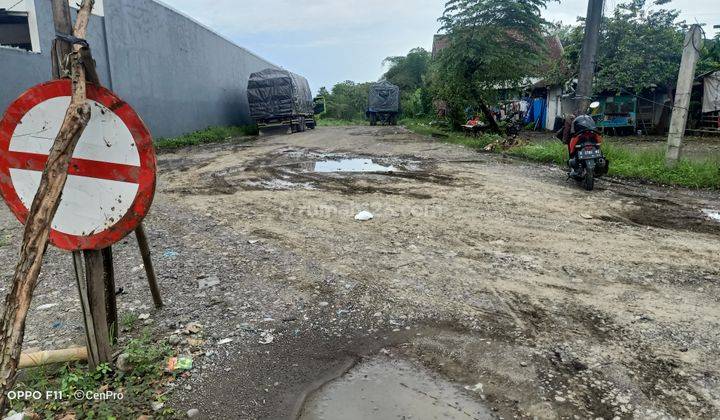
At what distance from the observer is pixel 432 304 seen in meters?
3.44

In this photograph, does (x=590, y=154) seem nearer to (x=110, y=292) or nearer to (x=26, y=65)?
(x=110, y=292)

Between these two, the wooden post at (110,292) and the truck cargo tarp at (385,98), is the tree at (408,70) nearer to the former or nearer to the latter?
the truck cargo tarp at (385,98)

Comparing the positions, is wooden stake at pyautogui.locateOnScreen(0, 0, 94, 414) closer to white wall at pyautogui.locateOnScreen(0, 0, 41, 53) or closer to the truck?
white wall at pyautogui.locateOnScreen(0, 0, 41, 53)

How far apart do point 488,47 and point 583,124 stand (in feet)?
30.6

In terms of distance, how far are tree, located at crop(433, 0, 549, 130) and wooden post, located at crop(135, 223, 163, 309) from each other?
1497 cm

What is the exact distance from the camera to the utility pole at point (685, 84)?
26.6 ft

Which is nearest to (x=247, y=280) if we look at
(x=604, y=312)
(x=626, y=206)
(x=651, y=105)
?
(x=604, y=312)

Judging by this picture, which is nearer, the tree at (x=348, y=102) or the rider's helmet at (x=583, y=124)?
the rider's helmet at (x=583, y=124)

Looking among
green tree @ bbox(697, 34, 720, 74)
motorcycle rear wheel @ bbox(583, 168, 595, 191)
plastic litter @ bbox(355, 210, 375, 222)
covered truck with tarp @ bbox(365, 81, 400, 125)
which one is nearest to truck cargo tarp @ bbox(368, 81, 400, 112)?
covered truck with tarp @ bbox(365, 81, 400, 125)

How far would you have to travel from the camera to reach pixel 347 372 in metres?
2.66

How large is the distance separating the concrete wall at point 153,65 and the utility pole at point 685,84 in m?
13.6

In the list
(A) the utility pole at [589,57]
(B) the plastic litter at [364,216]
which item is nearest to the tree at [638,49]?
(A) the utility pole at [589,57]

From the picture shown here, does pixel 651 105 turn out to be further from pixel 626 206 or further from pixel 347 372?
pixel 347 372

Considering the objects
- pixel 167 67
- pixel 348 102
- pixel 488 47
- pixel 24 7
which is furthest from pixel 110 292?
pixel 348 102
